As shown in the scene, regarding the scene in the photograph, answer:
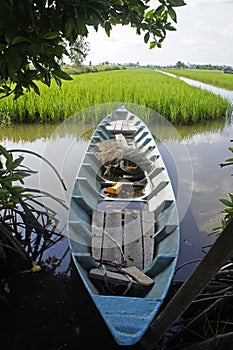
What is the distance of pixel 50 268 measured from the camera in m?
2.61

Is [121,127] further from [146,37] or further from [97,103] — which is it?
[146,37]

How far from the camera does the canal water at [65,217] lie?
2.03m

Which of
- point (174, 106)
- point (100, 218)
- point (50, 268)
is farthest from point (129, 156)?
point (174, 106)

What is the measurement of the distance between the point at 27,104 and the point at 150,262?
5947 millimetres

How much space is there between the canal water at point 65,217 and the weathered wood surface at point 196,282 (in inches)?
16.9

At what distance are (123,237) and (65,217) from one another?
96 centimetres

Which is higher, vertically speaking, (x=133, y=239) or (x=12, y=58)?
(x=12, y=58)

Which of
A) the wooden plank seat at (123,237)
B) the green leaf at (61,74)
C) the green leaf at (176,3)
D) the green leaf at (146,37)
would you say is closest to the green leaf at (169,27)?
the green leaf at (146,37)

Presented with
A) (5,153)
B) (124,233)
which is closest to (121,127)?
(124,233)

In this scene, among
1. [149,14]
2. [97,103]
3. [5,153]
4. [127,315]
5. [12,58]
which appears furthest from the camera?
[97,103]

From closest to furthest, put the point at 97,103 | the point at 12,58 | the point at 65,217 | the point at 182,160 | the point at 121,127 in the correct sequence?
the point at 12,58
the point at 65,217
the point at 121,127
the point at 182,160
the point at 97,103

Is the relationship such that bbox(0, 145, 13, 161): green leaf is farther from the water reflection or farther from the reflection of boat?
the water reflection

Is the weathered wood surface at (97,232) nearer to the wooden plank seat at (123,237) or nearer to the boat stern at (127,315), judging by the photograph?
the wooden plank seat at (123,237)

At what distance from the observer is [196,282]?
1.32 m
